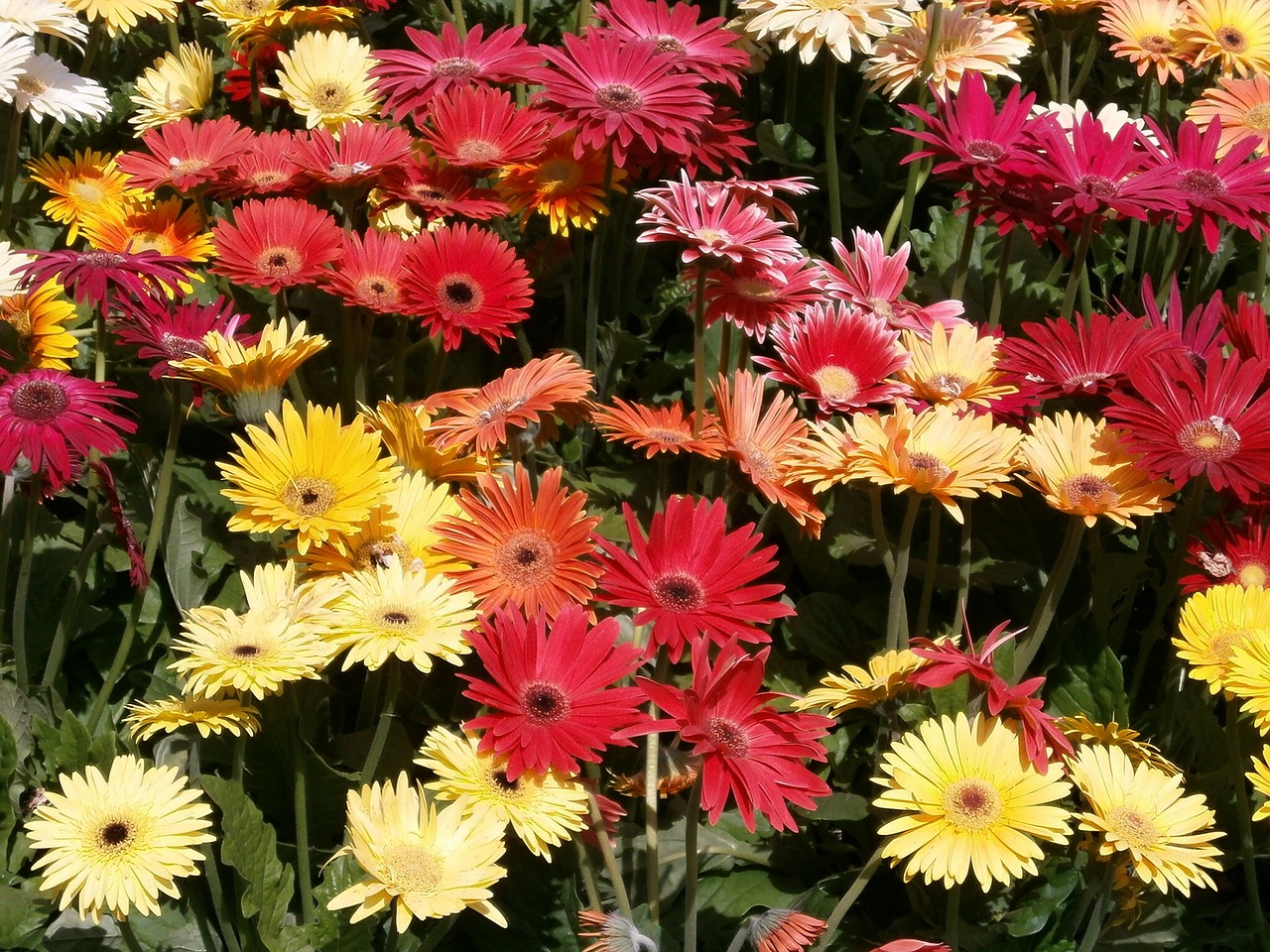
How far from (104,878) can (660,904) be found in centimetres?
77

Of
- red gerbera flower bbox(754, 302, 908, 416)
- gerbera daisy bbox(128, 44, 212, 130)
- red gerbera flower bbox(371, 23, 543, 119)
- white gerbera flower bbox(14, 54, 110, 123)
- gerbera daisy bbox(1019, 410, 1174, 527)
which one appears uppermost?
gerbera daisy bbox(128, 44, 212, 130)

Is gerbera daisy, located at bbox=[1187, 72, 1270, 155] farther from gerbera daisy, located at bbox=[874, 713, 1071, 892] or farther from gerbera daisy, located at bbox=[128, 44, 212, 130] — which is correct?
gerbera daisy, located at bbox=[128, 44, 212, 130]

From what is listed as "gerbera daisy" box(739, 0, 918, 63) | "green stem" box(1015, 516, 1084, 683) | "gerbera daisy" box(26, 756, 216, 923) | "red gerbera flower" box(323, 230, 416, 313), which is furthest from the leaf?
"gerbera daisy" box(739, 0, 918, 63)

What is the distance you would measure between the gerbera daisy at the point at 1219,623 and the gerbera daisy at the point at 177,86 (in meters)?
2.17

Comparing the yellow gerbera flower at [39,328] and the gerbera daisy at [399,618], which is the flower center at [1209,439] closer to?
the gerbera daisy at [399,618]

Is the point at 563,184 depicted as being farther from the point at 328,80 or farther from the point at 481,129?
the point at 328,80

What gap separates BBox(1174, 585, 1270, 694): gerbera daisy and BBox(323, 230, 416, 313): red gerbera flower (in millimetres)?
1294

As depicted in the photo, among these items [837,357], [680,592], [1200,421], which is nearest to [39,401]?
[680,592]

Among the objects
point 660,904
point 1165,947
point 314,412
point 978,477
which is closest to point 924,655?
point 978,477

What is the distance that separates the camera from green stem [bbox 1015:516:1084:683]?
1913 millimetres

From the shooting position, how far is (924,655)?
1620 millimetres

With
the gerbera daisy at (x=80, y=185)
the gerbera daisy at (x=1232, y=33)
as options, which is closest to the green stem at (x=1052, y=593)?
the gerbera daisy at (x=1232, y=33)

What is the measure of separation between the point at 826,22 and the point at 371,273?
3.16 ft

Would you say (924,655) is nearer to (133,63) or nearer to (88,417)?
(88,417)
